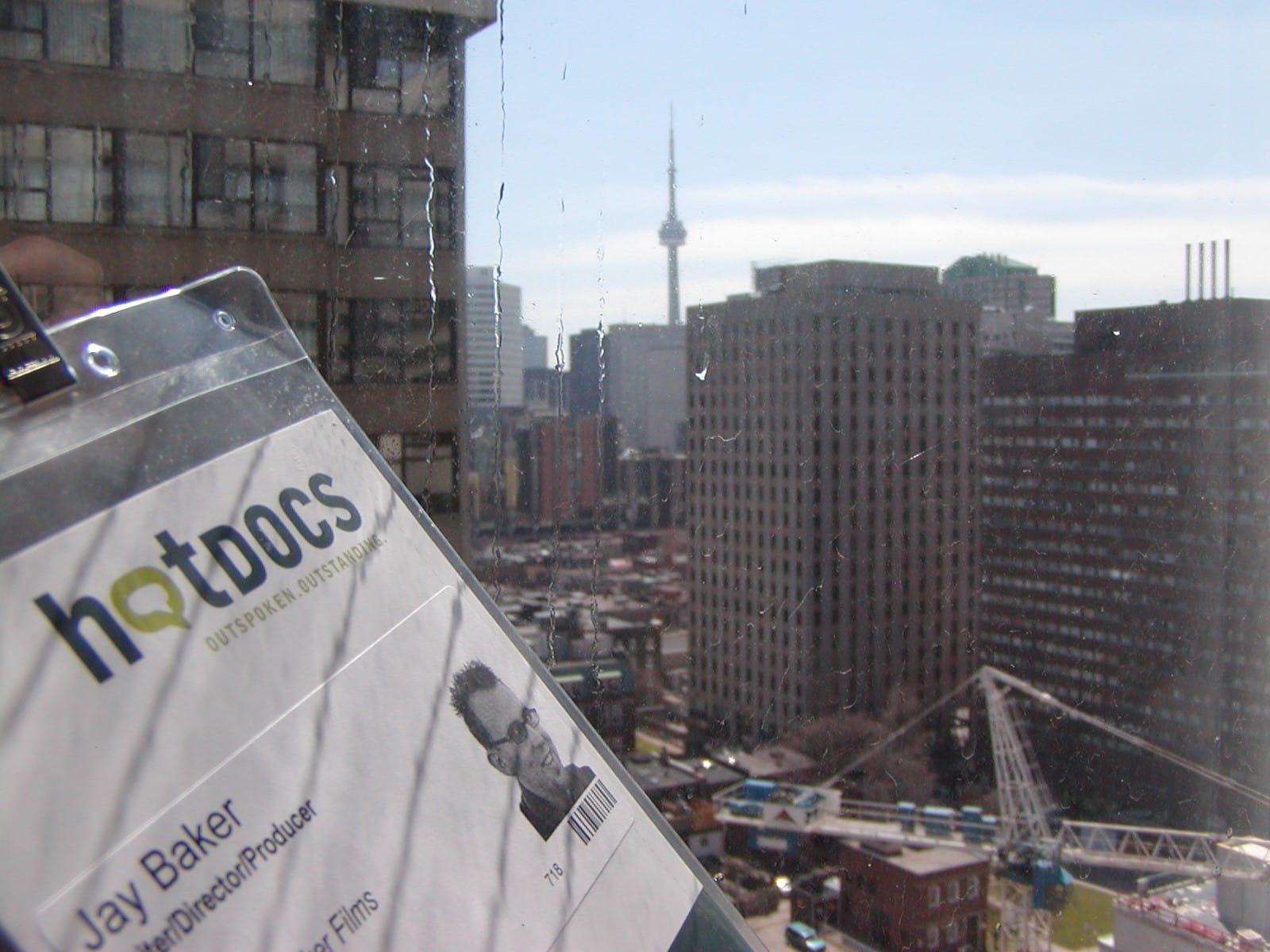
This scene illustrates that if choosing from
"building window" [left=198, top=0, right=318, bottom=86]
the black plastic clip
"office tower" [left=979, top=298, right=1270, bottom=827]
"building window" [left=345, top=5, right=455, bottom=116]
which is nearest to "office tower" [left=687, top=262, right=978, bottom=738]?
"office tower" [left=979, top=298, right=1270, bottom=827]

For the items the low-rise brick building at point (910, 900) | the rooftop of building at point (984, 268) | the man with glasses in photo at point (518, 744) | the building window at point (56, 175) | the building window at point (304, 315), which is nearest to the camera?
the man with glasses in photo at point (518, 744)

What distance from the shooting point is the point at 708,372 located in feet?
5.12

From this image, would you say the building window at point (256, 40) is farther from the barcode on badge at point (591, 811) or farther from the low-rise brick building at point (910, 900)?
the low-rise brick building at point (910, 900)

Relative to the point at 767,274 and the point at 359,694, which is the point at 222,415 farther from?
the point at 767,274

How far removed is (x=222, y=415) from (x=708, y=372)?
39.5 inches

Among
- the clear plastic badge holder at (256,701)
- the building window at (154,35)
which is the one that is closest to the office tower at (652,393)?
the building window at (154,35)

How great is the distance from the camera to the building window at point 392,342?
135cm

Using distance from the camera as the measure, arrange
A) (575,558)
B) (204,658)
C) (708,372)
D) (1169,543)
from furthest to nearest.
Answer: (1169,543) < (708,372) < (575,558) < (204,658)

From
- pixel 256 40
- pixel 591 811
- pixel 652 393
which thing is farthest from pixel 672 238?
pixel 591 811

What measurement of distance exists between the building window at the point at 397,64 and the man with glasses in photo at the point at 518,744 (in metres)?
0.95

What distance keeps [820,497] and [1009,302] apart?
0.43 m

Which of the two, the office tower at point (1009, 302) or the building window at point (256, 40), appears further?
the office tower at point (1009, 302)

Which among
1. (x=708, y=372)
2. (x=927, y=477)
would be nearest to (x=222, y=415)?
(x=708, y=372)

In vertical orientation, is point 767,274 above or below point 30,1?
below
